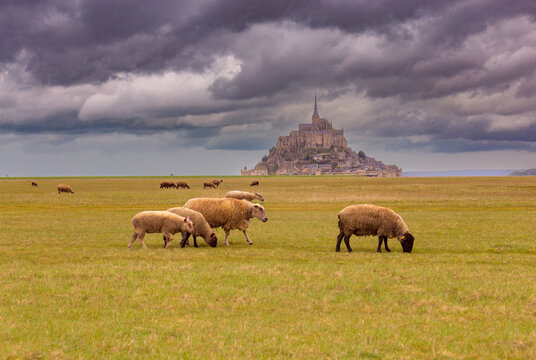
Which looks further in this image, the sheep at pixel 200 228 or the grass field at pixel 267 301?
the sheep at pixel 200 228

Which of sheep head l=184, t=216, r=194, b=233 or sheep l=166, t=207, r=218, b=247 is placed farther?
sheep l=166, t=207, r=218, b=247

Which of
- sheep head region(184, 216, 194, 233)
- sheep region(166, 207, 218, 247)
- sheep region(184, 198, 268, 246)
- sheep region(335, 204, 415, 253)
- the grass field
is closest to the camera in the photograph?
the grass field

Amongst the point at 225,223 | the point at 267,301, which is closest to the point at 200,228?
the point at 225,223

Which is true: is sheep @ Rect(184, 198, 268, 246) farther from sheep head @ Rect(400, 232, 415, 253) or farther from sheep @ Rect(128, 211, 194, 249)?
sheep head @ Rect(400, 232, 415, 253)

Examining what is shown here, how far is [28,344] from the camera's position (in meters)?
7.87

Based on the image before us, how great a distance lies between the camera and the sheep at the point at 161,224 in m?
19.6

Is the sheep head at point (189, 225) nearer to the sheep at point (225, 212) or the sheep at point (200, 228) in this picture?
the sheep at point (200, 228)

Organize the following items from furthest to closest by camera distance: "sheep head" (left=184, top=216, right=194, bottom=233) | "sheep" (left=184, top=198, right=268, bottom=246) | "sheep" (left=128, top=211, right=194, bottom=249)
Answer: "sheep" (left=184, top=198, right=268, bottom=246) → "sheep head" (left=184, top=216, right=194, bottom=233) → "sheep" (left=128, top=211, right=194, bottom=249)

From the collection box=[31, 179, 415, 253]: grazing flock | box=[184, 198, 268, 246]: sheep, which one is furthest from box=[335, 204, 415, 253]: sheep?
box=[184, 198, 268, 246]: sheep

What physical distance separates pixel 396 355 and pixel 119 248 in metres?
14.7

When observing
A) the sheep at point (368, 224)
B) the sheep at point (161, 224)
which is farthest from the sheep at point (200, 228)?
the sheep at point (368, 224)

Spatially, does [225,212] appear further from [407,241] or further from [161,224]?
[407,241]

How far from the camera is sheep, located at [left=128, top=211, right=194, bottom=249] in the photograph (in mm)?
19562

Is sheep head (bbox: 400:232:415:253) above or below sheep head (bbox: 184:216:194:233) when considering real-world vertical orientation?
below
